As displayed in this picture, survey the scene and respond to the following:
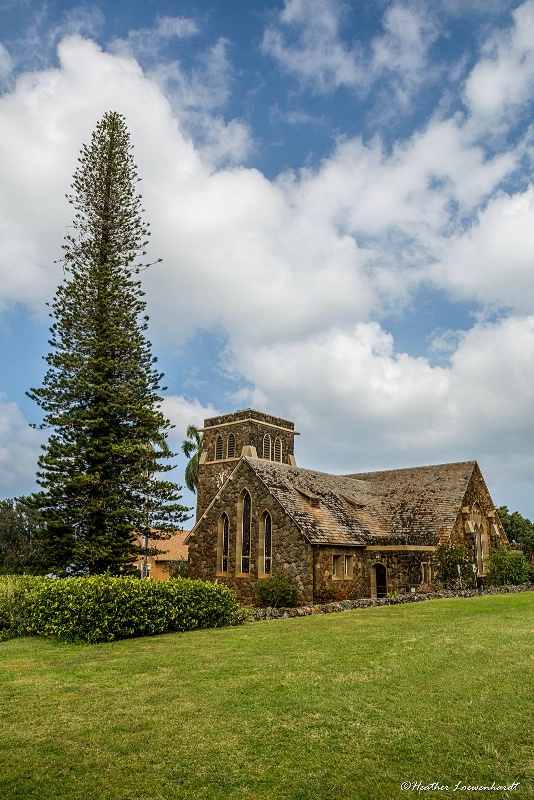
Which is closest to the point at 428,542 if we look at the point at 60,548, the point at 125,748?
the point at 60,548

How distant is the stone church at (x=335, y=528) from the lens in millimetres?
22609

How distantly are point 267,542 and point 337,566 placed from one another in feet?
9.66

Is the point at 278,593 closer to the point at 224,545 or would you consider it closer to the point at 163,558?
the point at 224,545

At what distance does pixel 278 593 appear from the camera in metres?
21.5

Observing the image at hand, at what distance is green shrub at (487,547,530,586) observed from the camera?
26797 millimetres

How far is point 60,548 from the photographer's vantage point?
863 inches

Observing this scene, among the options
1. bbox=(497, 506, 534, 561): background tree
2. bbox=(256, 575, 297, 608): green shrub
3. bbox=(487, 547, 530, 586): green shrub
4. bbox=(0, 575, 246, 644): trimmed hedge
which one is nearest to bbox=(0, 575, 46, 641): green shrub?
bbox=(0, 575, 246, 644): trimmed hedge

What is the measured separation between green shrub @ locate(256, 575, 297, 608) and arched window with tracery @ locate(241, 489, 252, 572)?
2.00 metres

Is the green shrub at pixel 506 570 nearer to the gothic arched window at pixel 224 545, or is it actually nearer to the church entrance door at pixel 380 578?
the church entrance door at pixel 380 578

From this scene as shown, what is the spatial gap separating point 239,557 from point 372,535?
5.90 m

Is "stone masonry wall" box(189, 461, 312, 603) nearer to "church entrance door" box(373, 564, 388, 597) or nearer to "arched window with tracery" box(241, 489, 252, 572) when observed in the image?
"arched window with tracery" box(241, 489, 252, 572)

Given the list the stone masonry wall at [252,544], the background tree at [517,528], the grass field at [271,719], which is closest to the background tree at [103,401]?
the stone masonry wall at [252,544]

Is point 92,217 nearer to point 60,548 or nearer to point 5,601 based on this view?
point 60,548

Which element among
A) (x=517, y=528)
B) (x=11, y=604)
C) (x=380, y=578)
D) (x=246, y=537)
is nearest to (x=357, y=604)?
(x=246, y=537)
